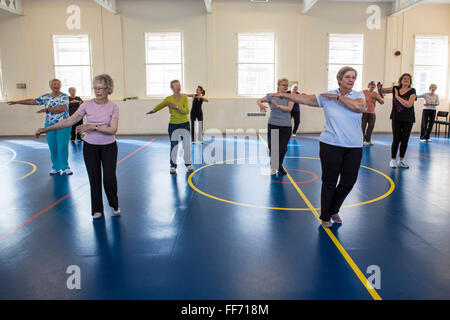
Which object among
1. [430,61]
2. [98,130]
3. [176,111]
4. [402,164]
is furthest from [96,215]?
[430,61]

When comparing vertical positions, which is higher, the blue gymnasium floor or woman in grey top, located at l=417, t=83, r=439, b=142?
woman in grey top, located at l=417, t=83, r=439, b=142

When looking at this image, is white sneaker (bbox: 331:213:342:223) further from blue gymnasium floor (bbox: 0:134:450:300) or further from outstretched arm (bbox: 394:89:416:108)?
outstretched arm (bbox: 394:89:416:108)

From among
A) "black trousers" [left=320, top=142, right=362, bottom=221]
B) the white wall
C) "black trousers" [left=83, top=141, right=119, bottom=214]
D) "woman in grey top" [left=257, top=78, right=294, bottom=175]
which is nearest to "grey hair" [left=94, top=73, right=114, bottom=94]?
"black trousers" [left=83, top=141, right=119, bottom=214]

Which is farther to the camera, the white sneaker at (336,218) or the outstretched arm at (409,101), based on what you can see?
the outstretched arm at (409,101)

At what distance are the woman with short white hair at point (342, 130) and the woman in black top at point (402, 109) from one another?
11.1 feet

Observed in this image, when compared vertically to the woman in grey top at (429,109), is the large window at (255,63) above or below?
above

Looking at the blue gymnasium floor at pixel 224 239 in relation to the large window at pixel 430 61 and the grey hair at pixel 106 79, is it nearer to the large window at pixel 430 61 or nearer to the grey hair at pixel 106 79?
the grey hair at pixel 106 79

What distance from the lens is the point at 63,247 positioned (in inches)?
136

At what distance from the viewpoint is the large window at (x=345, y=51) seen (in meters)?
13.5

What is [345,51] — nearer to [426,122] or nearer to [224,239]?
[426,122]

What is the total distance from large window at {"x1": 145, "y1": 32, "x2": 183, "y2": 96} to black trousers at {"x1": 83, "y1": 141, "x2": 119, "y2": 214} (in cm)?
996

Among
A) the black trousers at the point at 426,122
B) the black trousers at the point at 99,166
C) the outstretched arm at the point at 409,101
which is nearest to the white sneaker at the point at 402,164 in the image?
the outstretched arm at the point at 409,101

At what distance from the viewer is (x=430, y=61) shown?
45.1ft

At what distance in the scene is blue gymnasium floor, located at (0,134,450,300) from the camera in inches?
107
